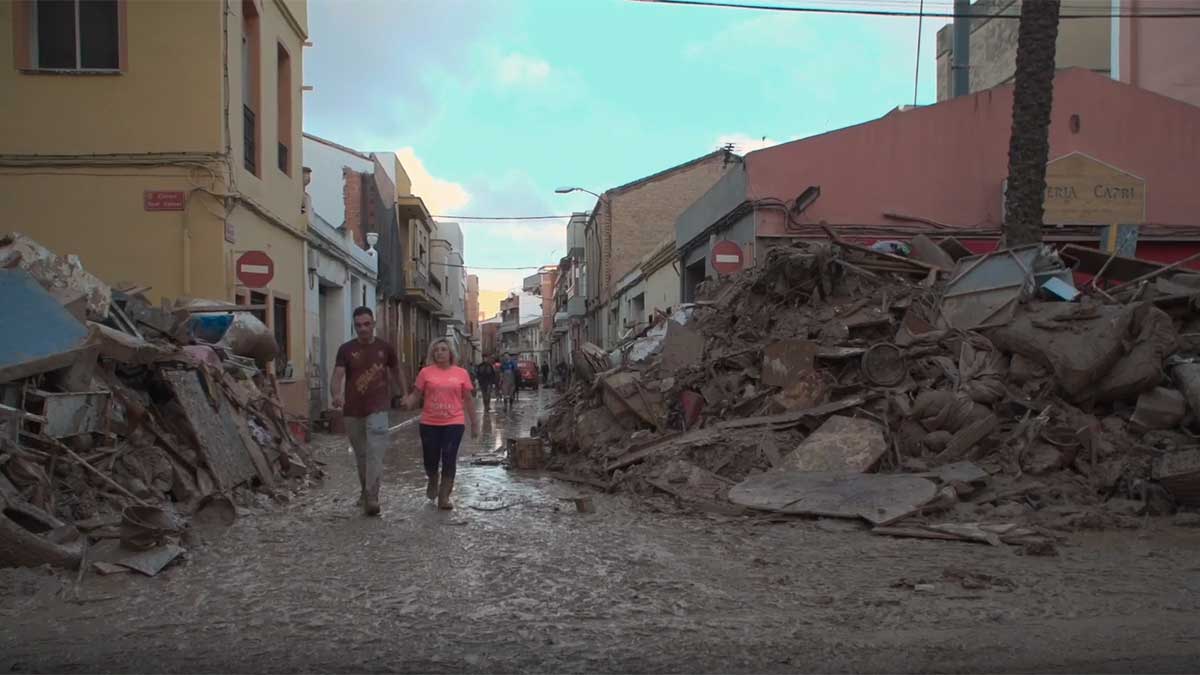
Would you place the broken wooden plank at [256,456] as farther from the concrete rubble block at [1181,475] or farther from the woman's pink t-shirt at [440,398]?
the concrete rubble block at [1181,475]

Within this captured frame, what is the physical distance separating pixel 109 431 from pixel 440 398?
256cm

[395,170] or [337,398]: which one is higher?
[395,170]

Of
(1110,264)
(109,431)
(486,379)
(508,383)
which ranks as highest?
(1110,264)

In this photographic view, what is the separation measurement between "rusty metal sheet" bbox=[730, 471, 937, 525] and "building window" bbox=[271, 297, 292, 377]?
36.1 ft

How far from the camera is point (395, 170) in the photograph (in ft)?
116

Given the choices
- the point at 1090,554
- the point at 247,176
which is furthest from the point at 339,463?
the point at 1090,554

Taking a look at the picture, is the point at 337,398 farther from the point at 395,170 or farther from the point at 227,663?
the point at 395,170

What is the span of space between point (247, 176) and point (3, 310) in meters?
8.37

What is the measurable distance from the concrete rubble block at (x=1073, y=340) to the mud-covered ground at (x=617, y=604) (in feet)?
5.90

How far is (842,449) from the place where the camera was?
8.38 meters

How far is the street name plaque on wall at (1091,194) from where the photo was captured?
1844cm

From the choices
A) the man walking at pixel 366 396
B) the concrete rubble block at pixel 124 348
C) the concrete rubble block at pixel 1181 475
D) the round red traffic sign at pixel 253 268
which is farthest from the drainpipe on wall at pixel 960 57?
the concrete rubble block at pixel 124 348

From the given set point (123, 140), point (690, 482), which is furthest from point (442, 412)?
point (123, 140)

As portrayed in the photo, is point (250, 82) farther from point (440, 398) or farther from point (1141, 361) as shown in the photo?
point (1141, 361)
